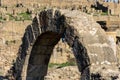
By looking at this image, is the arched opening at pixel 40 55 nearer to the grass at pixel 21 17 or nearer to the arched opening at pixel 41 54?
the arched opening at pixel 41 54

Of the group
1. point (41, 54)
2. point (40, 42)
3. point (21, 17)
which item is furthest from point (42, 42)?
point (21, 17)

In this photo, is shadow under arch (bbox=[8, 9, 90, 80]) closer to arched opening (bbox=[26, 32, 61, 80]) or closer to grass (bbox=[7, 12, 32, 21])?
arched opening (bbox=[26, 32, 61, 80])

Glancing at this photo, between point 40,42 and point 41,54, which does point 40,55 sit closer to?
point 41,54

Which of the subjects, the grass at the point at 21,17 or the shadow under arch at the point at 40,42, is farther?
the grass at the point at 21,17

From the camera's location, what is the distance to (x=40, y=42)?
11164 mm

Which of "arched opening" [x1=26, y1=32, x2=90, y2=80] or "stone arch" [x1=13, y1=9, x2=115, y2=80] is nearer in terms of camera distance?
"stone arch" [x1=13, y1=9, x2=115, y2=80]

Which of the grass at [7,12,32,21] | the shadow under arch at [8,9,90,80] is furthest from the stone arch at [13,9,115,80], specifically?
the grass at [7,12,32,21]

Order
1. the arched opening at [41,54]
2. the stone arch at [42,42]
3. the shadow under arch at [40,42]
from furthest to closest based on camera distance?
1. the arched opening at [41,54]
2. the shadow under arch at [40,42]
3. the stone arch at [42,42]

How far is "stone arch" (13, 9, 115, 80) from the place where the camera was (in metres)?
9.59

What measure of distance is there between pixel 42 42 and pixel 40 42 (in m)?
0.04

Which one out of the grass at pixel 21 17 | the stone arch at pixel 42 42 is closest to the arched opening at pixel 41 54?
the stone arch at pixel 42 42

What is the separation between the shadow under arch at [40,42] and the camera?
1015 cm

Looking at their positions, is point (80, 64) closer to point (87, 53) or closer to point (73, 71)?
point (87, 53)

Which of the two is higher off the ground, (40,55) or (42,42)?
(42,42)
